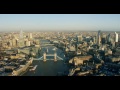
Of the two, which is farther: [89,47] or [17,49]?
[89,47]

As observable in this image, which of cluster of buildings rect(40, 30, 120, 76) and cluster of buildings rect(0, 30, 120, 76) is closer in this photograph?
cluster of buildings rect(0, 30, 120, 76)

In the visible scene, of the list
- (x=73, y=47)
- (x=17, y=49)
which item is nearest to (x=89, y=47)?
(x=73, y=47)

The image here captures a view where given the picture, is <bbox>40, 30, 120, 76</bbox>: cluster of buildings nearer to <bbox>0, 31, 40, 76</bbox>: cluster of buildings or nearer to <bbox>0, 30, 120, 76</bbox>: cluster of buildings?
<bbox>0, 30, 120, 76</bbox>: cluster of buildings

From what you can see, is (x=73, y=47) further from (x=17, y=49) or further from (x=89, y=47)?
(x=17, y=49)

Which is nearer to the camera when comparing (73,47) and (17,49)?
(17,49)

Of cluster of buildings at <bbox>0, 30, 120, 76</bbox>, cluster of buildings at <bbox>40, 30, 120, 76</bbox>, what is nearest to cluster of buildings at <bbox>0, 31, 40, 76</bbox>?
cluster of buildings at <bbox>0, 30, 120, 76</bbox>

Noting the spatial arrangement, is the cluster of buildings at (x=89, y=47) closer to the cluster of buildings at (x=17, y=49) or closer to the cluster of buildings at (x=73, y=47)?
the cluster of buildings at (x=73, y=47)

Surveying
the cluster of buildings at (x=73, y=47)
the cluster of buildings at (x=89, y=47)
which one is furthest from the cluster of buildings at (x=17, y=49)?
the cluster of buildings at (x=89, y=47)

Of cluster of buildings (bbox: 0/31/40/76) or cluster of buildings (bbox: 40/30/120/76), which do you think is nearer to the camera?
cluster of buildings (bbox: 0/31/40/76)
